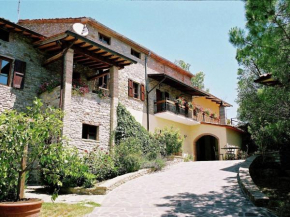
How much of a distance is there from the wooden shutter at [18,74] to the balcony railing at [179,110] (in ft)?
30.5

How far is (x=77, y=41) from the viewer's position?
11969mm

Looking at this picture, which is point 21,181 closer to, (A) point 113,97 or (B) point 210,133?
(A) point 113,97

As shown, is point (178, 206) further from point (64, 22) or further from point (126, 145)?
point (64, 22)

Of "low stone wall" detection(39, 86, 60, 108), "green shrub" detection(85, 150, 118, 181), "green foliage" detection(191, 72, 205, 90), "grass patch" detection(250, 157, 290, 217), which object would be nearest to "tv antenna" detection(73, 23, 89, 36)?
"low stone wall" detection(39, 86, 60, 108)

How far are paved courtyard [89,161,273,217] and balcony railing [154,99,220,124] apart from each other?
7775mm

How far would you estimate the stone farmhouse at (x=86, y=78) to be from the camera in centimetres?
1188

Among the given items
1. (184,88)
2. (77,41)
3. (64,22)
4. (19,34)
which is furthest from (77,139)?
(184,88)

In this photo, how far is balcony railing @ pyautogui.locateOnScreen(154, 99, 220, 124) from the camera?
61.1ft

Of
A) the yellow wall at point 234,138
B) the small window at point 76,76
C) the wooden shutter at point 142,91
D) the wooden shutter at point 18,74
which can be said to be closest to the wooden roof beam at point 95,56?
the small window at point 76,76

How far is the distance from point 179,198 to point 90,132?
21.5 ft

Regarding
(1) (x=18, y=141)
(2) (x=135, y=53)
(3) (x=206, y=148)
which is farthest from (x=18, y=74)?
(3) (x=206, y=148)

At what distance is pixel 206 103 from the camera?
26609mm

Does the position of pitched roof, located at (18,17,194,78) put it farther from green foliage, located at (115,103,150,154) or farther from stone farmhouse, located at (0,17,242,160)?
green foliage, located at (115,103,150,154)

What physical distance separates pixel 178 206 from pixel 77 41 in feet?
28.2
